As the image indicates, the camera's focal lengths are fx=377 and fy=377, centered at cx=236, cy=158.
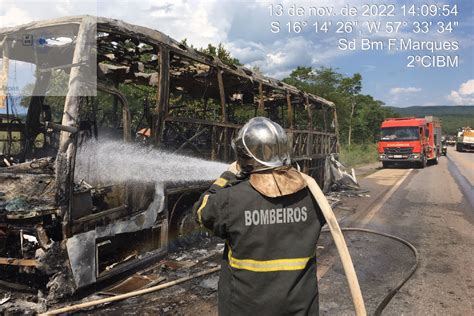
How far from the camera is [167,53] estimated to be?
493 cm

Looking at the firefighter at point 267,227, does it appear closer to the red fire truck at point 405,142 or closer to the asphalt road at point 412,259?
the asphalt road at point 412,259

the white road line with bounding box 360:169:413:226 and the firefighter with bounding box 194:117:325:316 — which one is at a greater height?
the firefighter with bounding box 194:117:325:316

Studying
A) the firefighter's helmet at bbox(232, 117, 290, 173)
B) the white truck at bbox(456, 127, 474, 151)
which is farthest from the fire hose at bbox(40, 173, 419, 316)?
the white truck at bbox(456, 127, 474, 151)

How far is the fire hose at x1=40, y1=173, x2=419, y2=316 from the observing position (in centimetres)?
199

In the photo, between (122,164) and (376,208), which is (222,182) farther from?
(376,208)

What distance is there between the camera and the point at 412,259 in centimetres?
539

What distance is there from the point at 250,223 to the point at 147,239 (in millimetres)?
3229

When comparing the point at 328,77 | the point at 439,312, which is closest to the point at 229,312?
the point at 439,312

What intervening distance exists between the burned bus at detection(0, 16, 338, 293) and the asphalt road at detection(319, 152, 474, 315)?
2.32m

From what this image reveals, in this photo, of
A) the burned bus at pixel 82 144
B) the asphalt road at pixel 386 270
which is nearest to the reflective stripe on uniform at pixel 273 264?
the asphalt road at pixel 386 270

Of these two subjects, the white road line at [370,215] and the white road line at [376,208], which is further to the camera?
the white road line at [376,208]

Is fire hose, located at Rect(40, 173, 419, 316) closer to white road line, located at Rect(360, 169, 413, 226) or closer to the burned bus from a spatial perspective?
the burned bus

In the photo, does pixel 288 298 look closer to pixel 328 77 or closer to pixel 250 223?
pixel 250 223

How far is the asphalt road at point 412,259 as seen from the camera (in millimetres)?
3963
